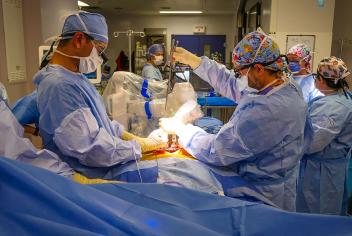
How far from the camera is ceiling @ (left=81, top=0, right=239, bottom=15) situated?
7736 mm

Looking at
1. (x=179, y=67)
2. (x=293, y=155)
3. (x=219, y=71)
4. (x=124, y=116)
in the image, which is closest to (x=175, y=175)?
(x=293, y=155)

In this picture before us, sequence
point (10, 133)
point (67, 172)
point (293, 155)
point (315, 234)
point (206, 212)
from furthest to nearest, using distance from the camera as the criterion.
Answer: point (293, 155) < point (67, 172) < point (10, 133) < point (206, 212) < point (315, 234)

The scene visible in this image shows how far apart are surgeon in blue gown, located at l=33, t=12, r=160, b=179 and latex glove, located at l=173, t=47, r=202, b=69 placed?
23.1 inches

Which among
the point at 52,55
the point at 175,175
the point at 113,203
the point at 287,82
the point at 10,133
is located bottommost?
the point at 175,175

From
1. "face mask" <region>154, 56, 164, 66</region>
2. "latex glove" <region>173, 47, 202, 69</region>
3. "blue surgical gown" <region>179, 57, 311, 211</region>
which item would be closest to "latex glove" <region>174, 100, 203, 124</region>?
"blue surgical gown" <region>179, 57, 311, 211</region>

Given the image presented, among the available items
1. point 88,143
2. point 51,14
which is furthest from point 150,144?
point 51,14

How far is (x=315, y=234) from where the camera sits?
3.32ft

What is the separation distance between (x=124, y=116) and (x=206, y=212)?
4.84 ft

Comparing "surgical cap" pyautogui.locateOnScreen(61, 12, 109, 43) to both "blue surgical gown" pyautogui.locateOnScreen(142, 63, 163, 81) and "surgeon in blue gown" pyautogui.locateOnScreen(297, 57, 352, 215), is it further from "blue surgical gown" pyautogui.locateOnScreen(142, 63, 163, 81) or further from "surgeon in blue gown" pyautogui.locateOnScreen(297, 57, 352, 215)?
"blue surgical gown" pyautogui.locateOnScreen(142, 63, 163, 81)

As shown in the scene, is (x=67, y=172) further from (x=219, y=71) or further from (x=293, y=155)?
(x=219, y=71)

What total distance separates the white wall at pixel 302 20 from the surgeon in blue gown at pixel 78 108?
2.64m

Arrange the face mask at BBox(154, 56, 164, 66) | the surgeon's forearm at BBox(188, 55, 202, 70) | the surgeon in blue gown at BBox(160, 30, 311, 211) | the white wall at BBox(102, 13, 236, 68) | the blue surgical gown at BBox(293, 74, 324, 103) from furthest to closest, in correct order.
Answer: the white wall at BBox(102, 13, 236, 68)
the face mask at BBox(154, 56, 164, 66)
the blue surgical gown at BBox(293, 74, 324, 103)
the surgeon's forearm at BBox(188, 55, 202, 70)
the surgeon in blue gown at BBox(160, 30, 311, 211)

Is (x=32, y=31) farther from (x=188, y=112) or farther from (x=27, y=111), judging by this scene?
(x=188, y=112)

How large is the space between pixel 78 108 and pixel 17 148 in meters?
0.34
